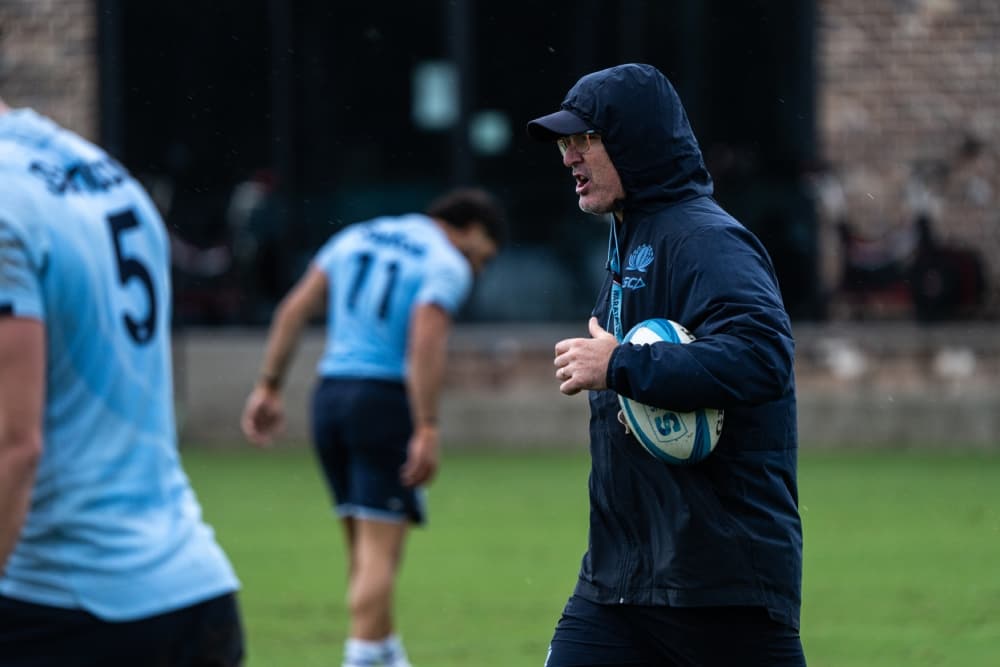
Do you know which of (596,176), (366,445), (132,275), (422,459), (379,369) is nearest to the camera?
(132,275)

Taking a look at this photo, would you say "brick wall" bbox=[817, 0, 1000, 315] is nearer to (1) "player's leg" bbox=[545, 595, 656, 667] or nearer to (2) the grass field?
(2) the grass field

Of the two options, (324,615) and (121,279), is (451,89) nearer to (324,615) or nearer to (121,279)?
(324,615)

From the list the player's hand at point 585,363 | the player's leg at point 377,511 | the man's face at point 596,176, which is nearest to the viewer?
the player's hand at point 585,363

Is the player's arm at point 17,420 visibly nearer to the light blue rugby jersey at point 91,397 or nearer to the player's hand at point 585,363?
the light blue rugby jersey at point 91,397

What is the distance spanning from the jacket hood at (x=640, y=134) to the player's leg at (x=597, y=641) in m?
1.01

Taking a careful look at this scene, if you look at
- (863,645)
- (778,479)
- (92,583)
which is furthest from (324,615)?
(92,583)

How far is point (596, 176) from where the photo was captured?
447 cm

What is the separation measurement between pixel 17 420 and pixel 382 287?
5.09 meters

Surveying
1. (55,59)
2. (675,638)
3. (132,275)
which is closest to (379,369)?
(675,638)

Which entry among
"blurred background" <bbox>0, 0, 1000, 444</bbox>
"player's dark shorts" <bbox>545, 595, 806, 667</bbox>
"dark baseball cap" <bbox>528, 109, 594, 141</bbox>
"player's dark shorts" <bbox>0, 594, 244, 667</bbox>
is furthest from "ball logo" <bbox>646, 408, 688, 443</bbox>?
"blurred background" <bbox>0, 0, 1000, 444</bbox>

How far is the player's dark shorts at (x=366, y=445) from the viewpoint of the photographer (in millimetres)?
8094

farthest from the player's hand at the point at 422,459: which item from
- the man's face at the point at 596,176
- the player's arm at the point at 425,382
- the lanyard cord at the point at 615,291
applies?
the man's face at the point at 596,176

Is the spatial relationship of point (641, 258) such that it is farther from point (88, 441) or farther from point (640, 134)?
point (88, 441)

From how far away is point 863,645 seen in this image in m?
8.38
